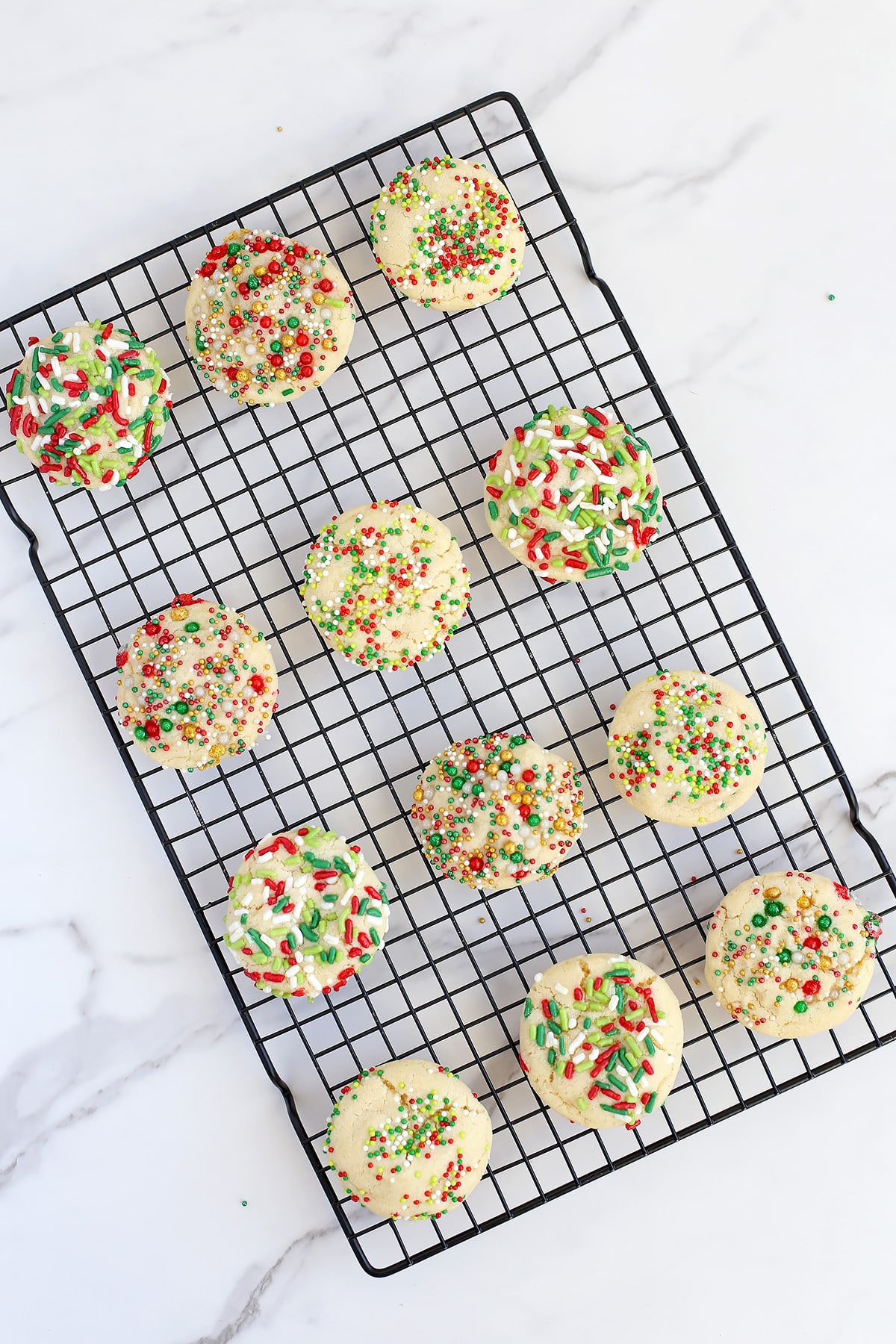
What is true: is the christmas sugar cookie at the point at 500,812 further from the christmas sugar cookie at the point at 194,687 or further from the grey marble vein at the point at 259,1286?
the grey marble vein at the point at 259,1286

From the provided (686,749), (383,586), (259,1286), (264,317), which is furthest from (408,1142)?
(264,317)

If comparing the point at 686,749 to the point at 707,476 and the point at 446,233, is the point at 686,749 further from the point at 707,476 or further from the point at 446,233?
the point at 446,233

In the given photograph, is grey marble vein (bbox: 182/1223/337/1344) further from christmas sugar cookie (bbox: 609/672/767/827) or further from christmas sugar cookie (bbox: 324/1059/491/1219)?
christmas sugar cookie (bbox: 609/672/767/827)

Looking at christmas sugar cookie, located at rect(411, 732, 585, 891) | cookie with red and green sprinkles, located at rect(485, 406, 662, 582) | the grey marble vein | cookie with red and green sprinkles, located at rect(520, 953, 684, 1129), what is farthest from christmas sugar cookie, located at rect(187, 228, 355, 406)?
the grey marble vein

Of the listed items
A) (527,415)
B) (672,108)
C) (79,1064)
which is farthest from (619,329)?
(79,1064)

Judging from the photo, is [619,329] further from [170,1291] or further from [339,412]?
[170,1291]

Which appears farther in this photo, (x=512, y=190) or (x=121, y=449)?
(x=512, y=190)
